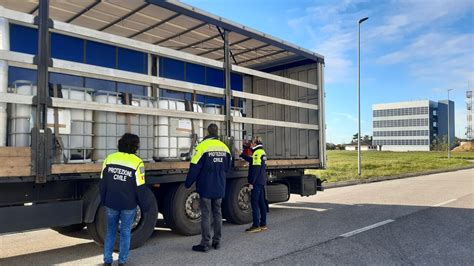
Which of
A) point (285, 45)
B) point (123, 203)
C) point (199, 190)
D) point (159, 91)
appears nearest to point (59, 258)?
point (123, 203)

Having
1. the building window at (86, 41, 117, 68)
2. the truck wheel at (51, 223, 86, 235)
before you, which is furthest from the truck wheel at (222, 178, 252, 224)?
the building window at (86, 41, 117, 68)

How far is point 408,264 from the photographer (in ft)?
15.9

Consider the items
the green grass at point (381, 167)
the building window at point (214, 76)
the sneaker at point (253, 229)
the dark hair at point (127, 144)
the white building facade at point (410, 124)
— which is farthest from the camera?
the white building facade at point (410, 124)

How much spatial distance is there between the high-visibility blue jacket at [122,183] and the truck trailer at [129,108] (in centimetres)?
77

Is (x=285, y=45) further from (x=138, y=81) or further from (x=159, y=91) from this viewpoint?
(x=138, y=81)

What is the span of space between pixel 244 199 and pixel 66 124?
3675mm

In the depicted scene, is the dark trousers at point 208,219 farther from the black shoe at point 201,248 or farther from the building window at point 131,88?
the building window at point 131,88

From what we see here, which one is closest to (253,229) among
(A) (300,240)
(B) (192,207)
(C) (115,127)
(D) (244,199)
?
(D) (244,199)

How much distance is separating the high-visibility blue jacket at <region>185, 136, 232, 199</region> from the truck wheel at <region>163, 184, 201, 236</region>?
2.67 ft

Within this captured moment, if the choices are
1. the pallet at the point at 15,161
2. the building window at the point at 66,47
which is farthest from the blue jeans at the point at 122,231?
the building window at the point at 66,47

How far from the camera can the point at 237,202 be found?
24.2 feet

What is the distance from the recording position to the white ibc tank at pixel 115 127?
5383 millimetres

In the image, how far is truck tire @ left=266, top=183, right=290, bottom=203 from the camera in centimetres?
809

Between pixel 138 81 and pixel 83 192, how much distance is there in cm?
171
